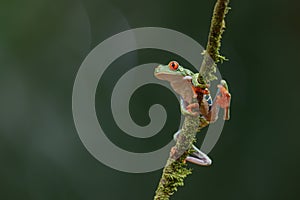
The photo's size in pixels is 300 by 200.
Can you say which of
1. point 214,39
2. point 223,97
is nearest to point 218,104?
point 223,97

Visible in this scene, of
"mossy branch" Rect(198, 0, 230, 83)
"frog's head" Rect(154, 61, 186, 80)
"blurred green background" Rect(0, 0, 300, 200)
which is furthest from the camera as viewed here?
"blurred green background" Rect(0, 0, 300, 200)

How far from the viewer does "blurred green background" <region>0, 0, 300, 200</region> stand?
213 centimetres

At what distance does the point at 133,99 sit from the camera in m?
2.20

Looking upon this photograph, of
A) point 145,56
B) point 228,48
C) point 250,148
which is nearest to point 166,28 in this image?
point 145,56

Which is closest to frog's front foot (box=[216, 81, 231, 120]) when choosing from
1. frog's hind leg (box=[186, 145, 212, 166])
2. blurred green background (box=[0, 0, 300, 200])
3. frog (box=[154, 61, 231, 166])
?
frog (box=[154, 61, 231, 166])

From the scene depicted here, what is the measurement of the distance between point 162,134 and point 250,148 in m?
0.48

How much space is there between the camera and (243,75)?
213cm

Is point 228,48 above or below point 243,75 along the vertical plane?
above

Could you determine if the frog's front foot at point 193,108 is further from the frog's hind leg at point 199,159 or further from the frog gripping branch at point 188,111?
the frog's hind leg at point 199,159

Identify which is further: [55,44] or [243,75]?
[55,44]

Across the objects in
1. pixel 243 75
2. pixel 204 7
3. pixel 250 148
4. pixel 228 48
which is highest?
pixel 204 7

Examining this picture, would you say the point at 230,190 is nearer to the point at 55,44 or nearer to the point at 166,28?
the point at 166,28

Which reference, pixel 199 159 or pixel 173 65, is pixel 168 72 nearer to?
pixel 173 65

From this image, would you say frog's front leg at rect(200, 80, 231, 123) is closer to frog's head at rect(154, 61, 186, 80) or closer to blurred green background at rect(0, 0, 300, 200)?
frog's head at rect(154, 61, 186, 80)
